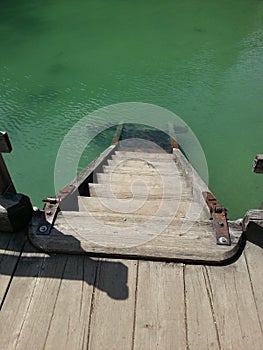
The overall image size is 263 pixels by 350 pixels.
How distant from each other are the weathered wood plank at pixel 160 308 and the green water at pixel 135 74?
2.30m

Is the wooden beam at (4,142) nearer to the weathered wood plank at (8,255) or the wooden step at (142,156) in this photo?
the weathered wood plank at (8,255)

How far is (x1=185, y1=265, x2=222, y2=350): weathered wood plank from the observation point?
1149 mm

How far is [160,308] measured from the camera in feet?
4.10

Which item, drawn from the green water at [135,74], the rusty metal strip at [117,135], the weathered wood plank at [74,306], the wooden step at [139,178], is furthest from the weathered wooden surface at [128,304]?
the rusty metal strip at [117,135]

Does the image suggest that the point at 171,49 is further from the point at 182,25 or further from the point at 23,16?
the point at 23,16

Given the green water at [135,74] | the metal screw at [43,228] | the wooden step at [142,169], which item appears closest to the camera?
the metal screw at [43,228]

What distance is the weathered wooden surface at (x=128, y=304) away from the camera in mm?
1157

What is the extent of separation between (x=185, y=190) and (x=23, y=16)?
29.8ft

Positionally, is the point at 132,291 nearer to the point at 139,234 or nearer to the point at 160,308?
the point at 160,308

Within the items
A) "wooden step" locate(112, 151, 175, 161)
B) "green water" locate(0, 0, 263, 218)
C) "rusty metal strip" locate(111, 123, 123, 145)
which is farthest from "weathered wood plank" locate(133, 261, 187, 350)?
"rusty metal strip" locate(111, 123, 123, 145)

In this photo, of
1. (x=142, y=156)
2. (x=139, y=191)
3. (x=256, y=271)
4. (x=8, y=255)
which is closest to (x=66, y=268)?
(x=8, y=255)

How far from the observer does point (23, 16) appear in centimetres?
926

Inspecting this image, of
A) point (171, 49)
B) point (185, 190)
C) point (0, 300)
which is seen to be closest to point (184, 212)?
point (185, 190)

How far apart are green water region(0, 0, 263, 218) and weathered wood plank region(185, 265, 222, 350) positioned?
88.7 inches
